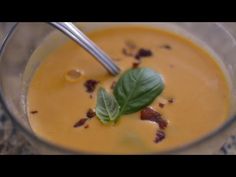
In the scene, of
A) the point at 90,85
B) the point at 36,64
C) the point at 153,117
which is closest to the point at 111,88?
the point at 90,85

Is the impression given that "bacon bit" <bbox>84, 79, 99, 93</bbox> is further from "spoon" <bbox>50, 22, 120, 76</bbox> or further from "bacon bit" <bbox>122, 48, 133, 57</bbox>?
"bacon bit" <bbox>122, 48, 133, 57</bbox>

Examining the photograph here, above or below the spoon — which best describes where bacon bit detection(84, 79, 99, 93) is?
below

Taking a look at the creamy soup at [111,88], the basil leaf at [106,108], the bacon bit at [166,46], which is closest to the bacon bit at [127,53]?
the creamy soup at [111,88]

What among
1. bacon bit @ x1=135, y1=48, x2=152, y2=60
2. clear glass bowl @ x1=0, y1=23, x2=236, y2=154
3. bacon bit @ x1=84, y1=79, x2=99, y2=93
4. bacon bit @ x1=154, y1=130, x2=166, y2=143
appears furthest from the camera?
bacon bit @ x1=135, y1=48, x2=152, y2=60

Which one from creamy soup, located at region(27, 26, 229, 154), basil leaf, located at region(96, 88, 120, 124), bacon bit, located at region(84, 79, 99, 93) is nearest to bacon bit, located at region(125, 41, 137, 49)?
creamy soup, located at region(27, 26, 229, 154)

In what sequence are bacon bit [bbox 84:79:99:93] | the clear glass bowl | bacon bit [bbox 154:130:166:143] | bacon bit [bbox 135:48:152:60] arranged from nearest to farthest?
1. the clear glass bowl
2. bacon bit [bbox 154:130:166:143]
3. bacon bit [bbox 84:79:99:93]
4. bacon bit [bbox 135:48:152:60]

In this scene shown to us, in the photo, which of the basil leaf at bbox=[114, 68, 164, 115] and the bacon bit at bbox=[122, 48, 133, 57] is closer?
the basil leaf at bbox=[114, 68, 164, 115]

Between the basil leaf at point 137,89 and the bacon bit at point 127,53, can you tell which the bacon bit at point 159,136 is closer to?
the basil leaf at point 137,89

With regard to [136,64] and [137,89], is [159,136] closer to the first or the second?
[137,89]
